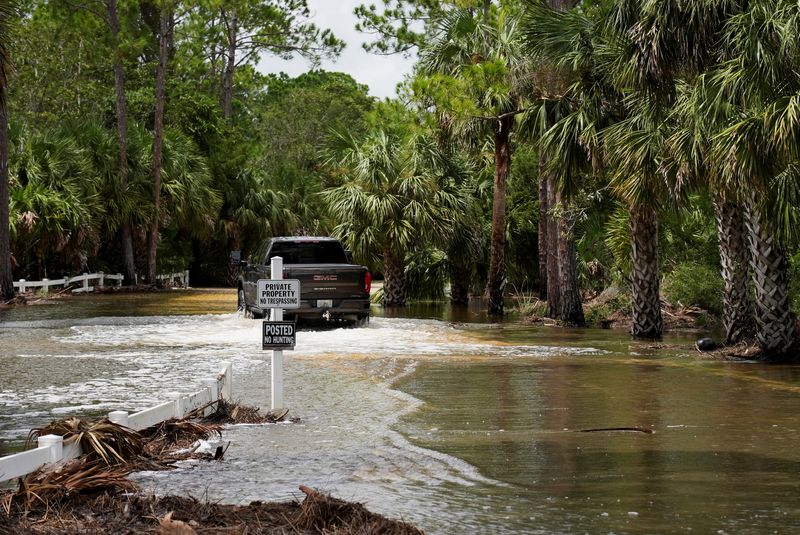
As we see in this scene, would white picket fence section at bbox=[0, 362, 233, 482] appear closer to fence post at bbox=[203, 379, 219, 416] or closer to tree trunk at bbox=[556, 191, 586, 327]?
fence post at bbox=[203, 379, 219, 416]

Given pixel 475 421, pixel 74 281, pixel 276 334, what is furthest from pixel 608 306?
pixel 74 281

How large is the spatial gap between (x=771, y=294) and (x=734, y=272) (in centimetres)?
169

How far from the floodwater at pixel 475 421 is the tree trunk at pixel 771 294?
2.30 feet

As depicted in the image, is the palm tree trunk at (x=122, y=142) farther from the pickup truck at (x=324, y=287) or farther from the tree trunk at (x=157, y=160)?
the pickup truck at (x=324, y=287)

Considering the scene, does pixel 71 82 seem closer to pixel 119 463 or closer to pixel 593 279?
pixel 593 279

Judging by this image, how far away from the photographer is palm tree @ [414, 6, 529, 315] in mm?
25953

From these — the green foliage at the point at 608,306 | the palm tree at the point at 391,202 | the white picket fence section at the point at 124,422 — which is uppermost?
the palm tree at the point at 391,202

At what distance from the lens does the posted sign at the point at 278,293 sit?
11094mm

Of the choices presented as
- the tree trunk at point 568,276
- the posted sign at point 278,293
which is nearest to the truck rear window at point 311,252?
the tree trunk at point 568,276

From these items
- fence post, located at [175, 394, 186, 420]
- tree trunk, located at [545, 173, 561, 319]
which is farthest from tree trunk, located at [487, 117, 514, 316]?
fence post, located at [175, 394, 186, 420]

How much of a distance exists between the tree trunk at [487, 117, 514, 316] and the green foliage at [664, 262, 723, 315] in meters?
4.86

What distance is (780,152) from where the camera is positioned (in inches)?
552

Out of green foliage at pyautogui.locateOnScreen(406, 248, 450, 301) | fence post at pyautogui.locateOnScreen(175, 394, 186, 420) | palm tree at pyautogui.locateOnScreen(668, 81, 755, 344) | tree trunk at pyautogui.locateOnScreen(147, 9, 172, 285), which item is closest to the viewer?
fence post at pyautogui.locateOnScreen(175, 394, 186, 420)

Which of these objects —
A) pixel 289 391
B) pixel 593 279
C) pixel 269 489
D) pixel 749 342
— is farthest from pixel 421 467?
pixel 593 279
